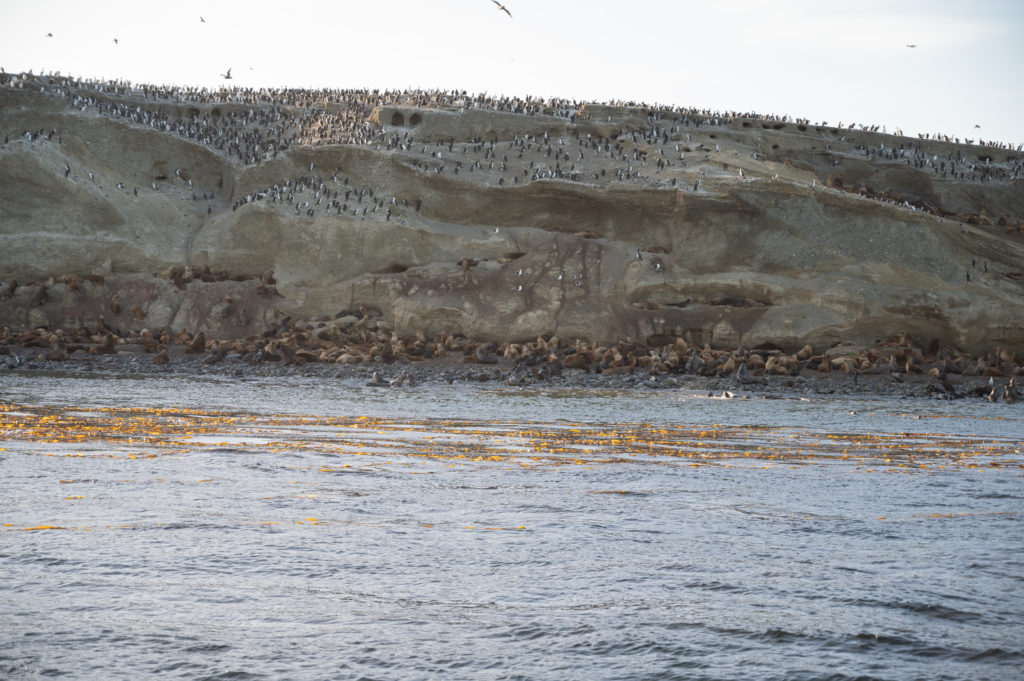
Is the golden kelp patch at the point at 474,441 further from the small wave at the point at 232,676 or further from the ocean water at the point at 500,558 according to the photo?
the small wave at the point at 232,676

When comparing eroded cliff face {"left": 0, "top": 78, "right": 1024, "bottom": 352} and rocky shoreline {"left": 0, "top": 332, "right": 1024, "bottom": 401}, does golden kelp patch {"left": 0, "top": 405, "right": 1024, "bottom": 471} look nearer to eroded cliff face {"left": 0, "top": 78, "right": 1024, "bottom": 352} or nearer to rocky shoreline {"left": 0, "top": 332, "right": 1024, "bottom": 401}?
rocky shoreline {"left": 0, "top": 332, "right": 1024, "bottom": 401}

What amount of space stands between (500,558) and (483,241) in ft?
114

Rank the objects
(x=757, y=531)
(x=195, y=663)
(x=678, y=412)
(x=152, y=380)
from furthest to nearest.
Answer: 1. (x=152, y=380)
2. (x=678, y=412)
3. (x=757, y=531)
4. (x=195, y=663)

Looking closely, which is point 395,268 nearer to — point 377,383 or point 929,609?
point 377,383

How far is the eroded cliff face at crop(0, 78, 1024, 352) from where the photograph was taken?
38.2 meters

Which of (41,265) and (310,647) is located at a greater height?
(41,265)

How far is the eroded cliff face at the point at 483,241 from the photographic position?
38.2m

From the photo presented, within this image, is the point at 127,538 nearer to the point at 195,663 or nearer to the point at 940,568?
the point at 195,663

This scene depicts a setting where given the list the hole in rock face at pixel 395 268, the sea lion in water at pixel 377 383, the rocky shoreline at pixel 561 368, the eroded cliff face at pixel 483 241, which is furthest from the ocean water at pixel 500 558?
the hole in rock face at pixel 395 268

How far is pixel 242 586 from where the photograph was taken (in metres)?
7.04

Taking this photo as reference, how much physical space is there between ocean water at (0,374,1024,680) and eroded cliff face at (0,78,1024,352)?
22047mm

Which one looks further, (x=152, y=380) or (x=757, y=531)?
(x=152, y=380)

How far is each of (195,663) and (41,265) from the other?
41280 mm

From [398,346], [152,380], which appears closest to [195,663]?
[152,380]
